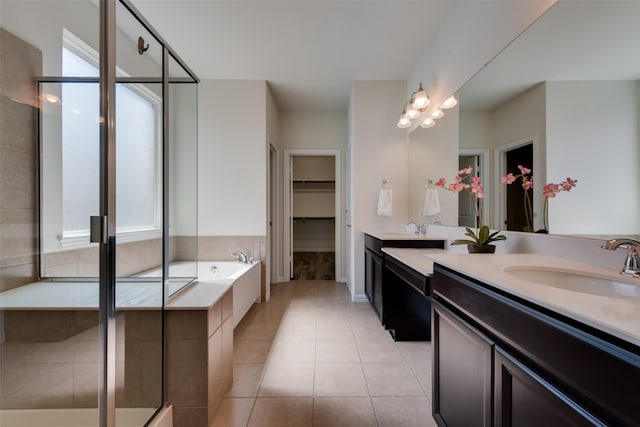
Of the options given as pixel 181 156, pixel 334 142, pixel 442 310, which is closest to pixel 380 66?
pixel 334 142

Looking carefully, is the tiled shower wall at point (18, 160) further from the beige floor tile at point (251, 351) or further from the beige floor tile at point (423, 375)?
the beige floor tile at point (423, 375)

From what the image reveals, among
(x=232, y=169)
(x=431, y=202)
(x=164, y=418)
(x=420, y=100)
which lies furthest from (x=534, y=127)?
(x=232, y=169)

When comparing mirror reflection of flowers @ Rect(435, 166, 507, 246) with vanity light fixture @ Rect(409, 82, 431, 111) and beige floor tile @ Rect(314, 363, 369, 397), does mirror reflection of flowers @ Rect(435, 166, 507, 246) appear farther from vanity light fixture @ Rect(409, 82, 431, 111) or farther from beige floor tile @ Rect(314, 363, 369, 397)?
beige floor tile @ Rect(314, 363, 369, 397)

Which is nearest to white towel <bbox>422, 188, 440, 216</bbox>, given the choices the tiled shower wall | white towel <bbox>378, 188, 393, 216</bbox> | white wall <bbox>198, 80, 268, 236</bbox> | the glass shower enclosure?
white towel <bbox>378, 188, 393, 216</bbox>

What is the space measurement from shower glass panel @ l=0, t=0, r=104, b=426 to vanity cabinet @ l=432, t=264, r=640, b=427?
146 centimetres

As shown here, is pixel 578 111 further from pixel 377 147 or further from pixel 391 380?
pixel 377 147

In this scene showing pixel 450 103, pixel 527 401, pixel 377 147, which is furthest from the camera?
pixel 377 147

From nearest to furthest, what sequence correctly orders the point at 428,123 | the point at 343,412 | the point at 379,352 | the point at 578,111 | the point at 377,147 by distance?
1. the point at 578,111
2. the point at 343,412
3. the point at 379,352
4. the point at 428,123
5. the point at 377,147

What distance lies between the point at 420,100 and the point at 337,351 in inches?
96.6

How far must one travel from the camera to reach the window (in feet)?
4.19

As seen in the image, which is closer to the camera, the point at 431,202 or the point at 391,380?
the point at 391,380

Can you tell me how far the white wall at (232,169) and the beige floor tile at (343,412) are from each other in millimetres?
2073

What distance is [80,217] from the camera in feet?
4.37

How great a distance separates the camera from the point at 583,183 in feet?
3.59
